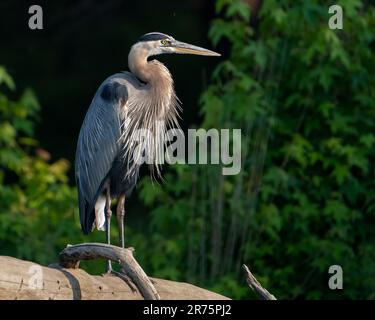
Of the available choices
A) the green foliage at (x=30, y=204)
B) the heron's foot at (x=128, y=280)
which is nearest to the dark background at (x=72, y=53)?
the green foliage at (x=30, y=204)

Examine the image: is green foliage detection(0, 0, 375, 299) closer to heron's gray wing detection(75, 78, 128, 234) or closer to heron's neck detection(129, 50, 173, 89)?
heron's neck detection(129, 50, 173, 89)

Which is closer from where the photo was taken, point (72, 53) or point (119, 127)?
point (119, 127)

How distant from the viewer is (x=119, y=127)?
537 centimetres

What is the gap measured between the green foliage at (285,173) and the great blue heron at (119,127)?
3.22ft

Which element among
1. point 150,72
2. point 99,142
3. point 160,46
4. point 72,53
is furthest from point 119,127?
point 72,53

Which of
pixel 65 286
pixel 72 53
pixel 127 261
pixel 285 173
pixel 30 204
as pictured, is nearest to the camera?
pixel 127 261

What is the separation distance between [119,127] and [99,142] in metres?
0.17

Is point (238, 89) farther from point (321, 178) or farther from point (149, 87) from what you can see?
point (149, 87)

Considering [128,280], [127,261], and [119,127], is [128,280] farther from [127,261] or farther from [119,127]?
[119,127]

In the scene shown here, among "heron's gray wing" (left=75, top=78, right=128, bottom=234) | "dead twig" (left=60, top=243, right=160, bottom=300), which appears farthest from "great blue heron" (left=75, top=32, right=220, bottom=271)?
"dead twig" (left=60, top=243, right=160, bottom=300)

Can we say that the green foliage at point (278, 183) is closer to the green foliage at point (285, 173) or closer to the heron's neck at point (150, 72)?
the green foliage at point (285, 173)

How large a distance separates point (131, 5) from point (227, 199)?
8.26m

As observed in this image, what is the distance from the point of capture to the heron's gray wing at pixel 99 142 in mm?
5328
